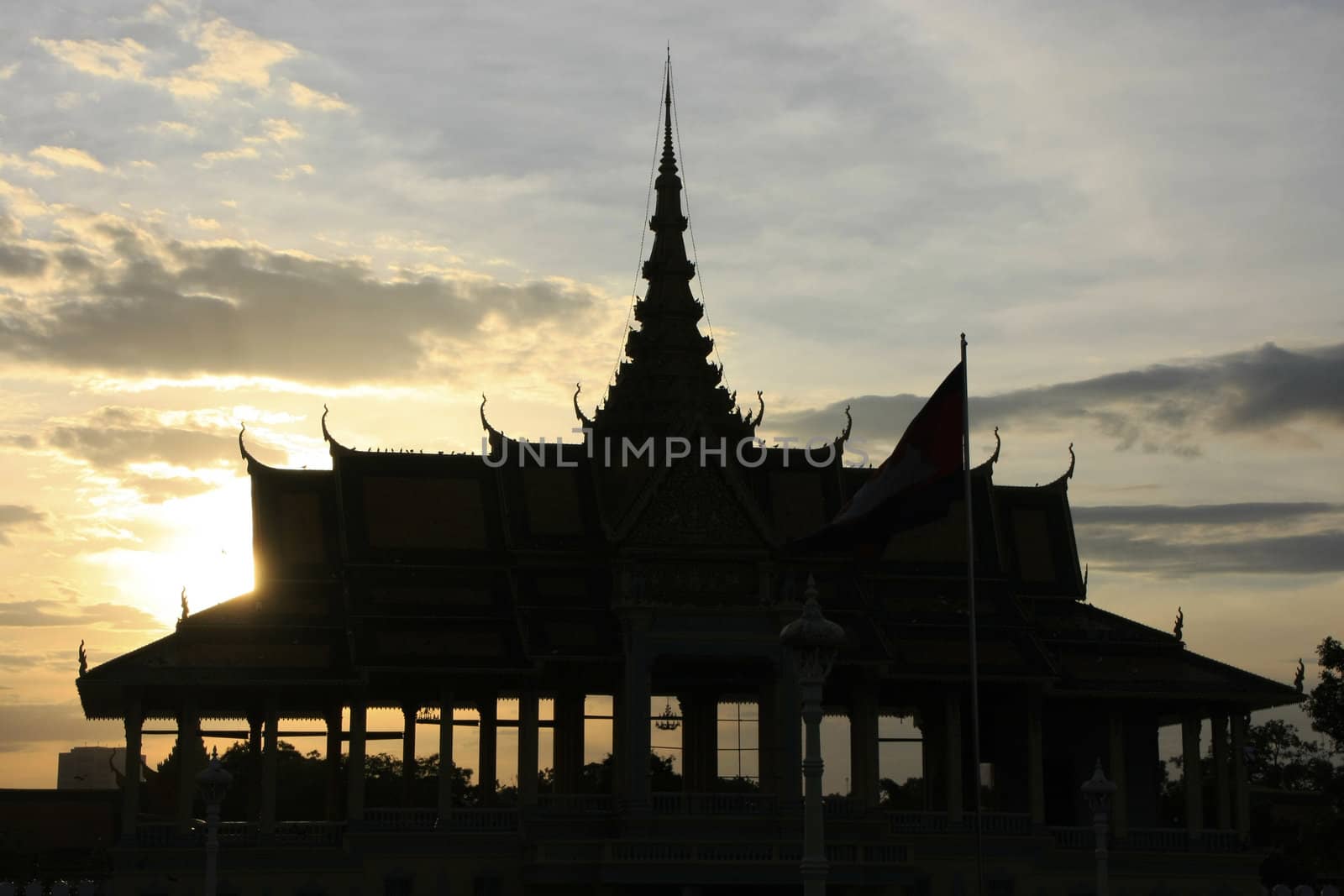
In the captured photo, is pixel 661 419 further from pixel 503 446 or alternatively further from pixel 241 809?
pixel 241 809

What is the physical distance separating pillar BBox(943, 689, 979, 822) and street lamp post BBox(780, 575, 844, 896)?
962 inches

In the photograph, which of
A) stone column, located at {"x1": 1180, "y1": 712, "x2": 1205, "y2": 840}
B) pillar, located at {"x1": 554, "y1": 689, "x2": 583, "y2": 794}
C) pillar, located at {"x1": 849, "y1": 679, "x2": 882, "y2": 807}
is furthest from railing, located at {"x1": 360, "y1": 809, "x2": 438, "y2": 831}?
stone column, located at {"x1": 1180, "y1": 712, "x2": 1205, "y2": 840}

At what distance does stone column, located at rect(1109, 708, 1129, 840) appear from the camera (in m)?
55.2

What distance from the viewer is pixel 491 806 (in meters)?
52.1

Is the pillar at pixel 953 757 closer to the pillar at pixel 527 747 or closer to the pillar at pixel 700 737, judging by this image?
the pillar at pixel 700 737

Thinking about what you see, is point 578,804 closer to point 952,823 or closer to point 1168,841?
point 952,823

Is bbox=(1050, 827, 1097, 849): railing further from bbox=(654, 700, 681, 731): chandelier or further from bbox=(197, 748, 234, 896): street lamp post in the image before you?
bbox=(197, 748, 234, 896): street lamp post

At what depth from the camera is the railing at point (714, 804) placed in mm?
50625

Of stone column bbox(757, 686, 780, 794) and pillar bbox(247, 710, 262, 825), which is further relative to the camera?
pillar bbox(247, 710, 262, 825)

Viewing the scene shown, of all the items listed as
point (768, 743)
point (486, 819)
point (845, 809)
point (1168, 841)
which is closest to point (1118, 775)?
point (1168, 841)

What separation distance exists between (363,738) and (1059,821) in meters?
20.7

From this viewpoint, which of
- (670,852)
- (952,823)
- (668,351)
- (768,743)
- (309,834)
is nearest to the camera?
(670,852)

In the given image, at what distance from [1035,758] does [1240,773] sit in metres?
7.02

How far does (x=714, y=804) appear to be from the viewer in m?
50.8
